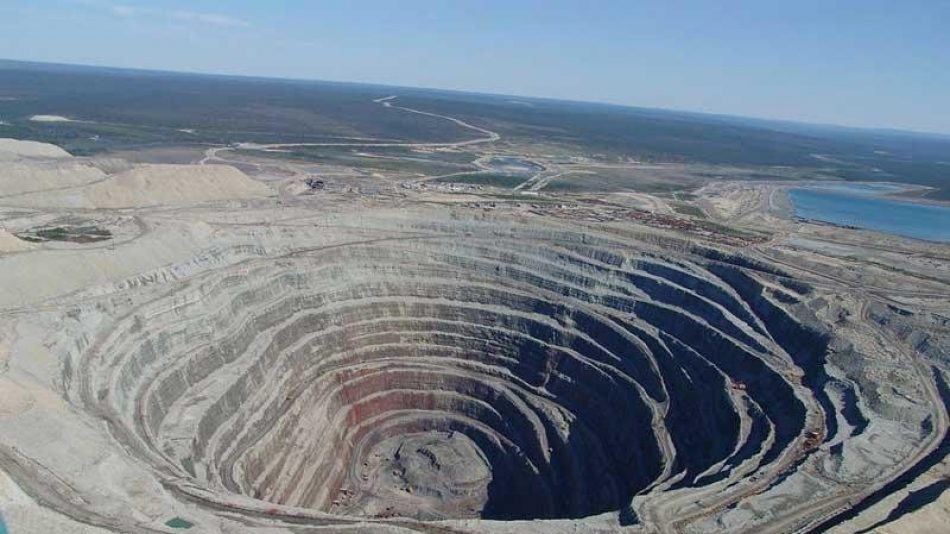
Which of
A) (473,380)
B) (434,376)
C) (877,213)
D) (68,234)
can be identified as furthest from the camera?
(877,213)

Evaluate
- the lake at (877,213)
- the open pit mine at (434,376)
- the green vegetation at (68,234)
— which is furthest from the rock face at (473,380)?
the lake at (877,213)

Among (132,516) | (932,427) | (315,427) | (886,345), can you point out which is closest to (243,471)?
(315,427)

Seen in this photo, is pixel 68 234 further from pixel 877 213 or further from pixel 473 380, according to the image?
pixel 877 213

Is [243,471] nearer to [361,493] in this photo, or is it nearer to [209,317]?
[361,493]

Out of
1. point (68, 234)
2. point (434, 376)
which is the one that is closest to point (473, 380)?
point (434, 376)

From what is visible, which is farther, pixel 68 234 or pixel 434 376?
pixel 68 234

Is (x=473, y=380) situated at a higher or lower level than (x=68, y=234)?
lower
